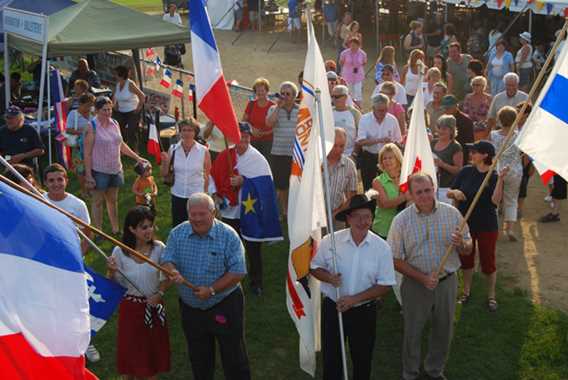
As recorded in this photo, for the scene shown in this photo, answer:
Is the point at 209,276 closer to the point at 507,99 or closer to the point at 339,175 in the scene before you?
the point at 339,175

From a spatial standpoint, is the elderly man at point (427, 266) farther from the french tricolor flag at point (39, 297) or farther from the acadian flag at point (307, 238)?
the french tricolor flag at point (39, 297)

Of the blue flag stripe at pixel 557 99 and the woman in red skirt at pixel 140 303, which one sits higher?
the blue flag stripe at pixel 557 99

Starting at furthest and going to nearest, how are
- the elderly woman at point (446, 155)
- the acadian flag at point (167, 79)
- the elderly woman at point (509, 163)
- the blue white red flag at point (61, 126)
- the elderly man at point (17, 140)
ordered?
the acadian flag at point (167, 79)
the blue white red flag at point (61, 126)
the elderly man at point (17, 140)
the elderly woman at point (509, 163)
the elderly woman at point (446, 155)

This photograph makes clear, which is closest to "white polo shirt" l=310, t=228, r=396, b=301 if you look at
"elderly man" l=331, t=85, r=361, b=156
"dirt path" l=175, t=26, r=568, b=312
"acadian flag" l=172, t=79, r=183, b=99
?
"dirt path" l=175, t=26, r=568, b=312

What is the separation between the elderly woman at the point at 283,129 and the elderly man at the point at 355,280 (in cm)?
394

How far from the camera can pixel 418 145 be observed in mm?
8031

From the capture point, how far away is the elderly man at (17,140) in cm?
1050

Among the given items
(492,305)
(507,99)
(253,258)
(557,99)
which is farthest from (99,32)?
(557,99)

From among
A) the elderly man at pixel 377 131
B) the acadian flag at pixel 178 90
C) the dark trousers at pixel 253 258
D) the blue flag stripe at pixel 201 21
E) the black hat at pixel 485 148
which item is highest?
the blue flag stripe at pixel 201 21

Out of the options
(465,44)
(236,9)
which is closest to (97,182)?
(465,44)

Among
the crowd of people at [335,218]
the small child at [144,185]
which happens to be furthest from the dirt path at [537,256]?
the small child at [144,185]

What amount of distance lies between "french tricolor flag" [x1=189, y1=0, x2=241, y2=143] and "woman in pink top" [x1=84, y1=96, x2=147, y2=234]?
263cm

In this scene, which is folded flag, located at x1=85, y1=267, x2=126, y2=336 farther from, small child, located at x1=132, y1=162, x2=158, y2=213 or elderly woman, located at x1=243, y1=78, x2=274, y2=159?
A: elderly woman, located at x1=243, y1=78, x2=274, y2=159

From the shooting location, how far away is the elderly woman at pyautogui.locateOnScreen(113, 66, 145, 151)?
46.2ft
